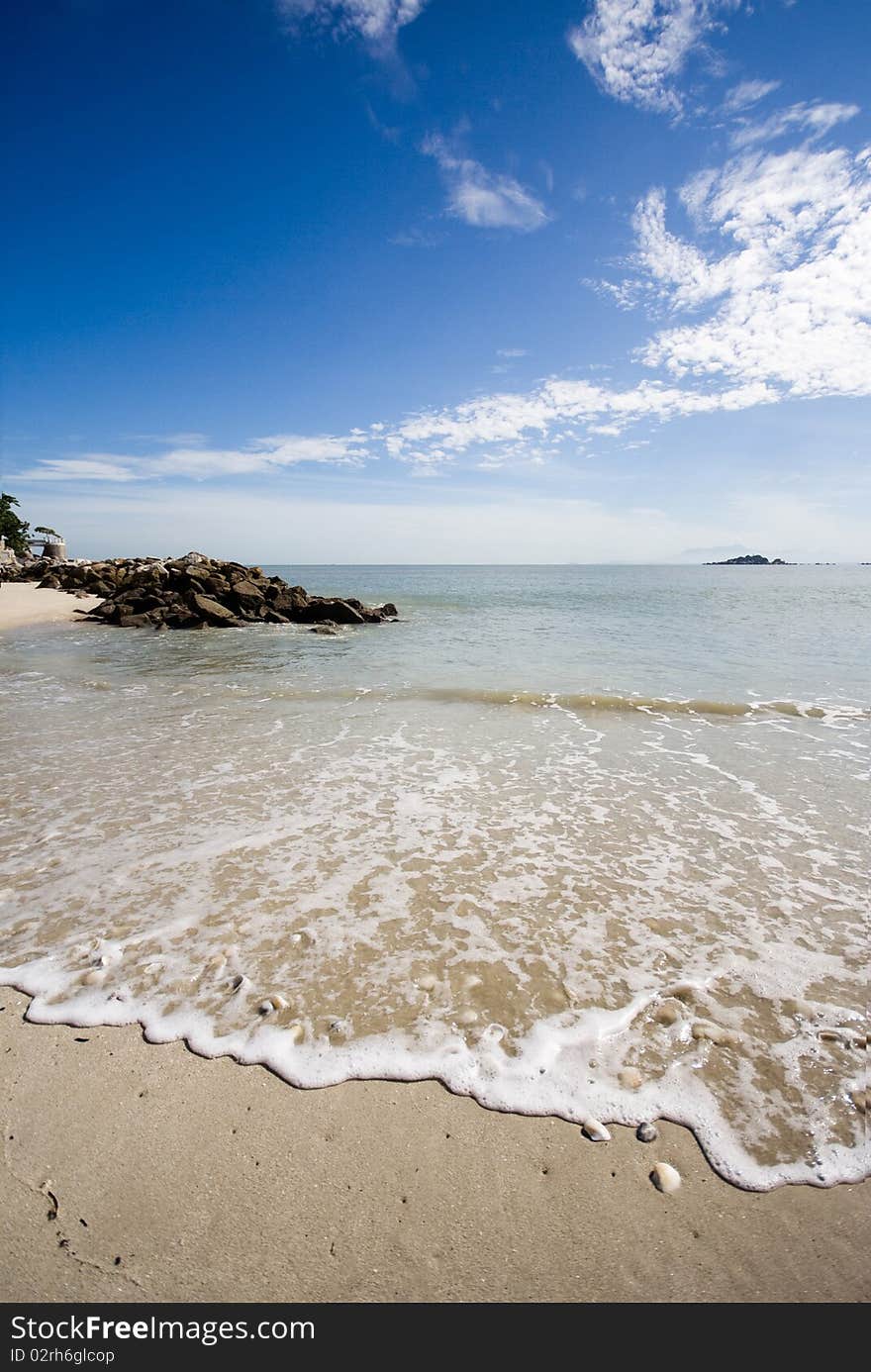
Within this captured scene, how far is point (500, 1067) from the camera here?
328 cm

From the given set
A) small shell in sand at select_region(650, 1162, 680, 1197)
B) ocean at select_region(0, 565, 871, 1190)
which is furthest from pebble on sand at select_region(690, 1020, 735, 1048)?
small shell in sand at select_region(650, 1162, 680, 1197)

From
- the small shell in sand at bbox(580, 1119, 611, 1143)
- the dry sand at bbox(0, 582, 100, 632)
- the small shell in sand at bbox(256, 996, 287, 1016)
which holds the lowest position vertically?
the small shell in sand at bbox(256, 996, 287, 1016)

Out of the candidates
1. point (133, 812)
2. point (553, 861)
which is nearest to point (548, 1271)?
Answer: point (553, 861)

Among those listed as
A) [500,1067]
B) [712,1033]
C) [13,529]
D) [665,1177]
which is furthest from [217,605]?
[13,529]

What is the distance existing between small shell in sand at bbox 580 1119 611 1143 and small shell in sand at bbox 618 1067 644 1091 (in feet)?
1.02

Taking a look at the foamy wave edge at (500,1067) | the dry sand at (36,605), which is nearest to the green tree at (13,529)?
the dry sand at (36,605)

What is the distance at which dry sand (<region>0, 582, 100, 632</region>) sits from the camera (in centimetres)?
2983

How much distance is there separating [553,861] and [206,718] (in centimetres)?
798

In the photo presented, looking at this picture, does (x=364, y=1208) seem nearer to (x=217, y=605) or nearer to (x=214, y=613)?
(x=214, y=613)

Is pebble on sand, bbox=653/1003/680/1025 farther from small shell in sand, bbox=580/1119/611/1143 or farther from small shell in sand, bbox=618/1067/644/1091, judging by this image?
small shell in sand, bbox=580/1119/611/1143

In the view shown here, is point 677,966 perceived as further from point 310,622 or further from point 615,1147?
point 310,622

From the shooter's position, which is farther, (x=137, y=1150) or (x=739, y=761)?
(x=739, y=761)

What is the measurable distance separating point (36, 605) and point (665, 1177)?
41414 mm

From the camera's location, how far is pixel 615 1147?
110 inches
